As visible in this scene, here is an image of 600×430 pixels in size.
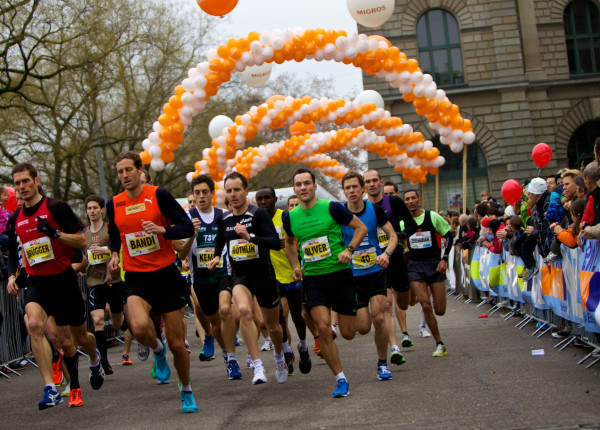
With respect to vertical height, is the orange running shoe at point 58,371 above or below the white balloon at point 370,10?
Result: below

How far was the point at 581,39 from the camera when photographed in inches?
1529

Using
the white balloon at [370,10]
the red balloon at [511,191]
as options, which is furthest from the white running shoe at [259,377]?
the white balloon at [370,10]

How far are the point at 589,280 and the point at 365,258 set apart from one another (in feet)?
6.75

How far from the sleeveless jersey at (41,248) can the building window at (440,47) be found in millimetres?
31569

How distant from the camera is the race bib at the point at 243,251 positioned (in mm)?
8477

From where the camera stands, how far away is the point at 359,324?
805 centimetres

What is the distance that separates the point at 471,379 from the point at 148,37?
24603 mm

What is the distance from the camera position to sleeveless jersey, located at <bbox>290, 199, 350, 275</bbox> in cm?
766

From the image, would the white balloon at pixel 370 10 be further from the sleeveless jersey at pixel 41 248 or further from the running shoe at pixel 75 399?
the running shoe at pixel 75 399

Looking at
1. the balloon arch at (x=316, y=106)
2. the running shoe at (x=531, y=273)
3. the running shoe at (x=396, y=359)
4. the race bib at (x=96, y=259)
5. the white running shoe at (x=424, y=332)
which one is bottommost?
the white running shoe at (x=424, y=332)

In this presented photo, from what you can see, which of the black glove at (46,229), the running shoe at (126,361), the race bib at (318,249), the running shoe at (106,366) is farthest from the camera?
the running shoe at (126,361)

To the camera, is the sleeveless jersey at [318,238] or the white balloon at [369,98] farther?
the white balloon at [369,98]

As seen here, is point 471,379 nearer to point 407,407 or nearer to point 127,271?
point 407,407

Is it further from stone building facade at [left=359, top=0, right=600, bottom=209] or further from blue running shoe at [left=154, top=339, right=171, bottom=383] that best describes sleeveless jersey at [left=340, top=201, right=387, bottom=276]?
stone building facade at [left=359, top=0, right=600, bottom=209]
